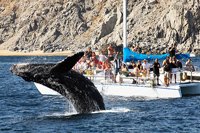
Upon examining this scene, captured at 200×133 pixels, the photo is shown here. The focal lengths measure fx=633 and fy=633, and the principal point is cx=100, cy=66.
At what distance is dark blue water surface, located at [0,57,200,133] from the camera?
23.6m

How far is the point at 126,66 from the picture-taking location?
→ 37.7 m

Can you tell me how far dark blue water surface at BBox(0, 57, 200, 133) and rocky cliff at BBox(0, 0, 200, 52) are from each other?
8828 centimetres

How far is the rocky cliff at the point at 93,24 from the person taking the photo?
124 metres

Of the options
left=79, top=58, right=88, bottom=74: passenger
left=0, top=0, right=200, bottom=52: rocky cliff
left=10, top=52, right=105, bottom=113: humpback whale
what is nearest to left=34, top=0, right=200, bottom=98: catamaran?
left=79, top=58, right=88, bottom=74: passenger

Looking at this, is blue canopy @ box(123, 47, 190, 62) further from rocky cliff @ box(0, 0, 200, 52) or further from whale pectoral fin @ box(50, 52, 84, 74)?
rocky cliff @ box(0, 0, 200, 52)

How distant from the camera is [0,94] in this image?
40312mm

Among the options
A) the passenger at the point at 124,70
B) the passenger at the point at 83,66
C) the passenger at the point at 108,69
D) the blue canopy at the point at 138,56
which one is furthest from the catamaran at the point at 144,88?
the blue canopy at the point at 138,56

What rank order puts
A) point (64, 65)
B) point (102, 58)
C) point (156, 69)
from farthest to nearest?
1. point (102, 58)
2. point (156, 69)
3. point (64, 65)

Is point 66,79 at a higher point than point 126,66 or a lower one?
lower

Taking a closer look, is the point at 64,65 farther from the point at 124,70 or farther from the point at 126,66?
the point at 126,66

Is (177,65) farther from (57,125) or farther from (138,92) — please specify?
(57,125)

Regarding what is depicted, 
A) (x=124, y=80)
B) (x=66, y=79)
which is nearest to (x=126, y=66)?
(x=124, y=80)

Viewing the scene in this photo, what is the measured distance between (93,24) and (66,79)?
411 feet

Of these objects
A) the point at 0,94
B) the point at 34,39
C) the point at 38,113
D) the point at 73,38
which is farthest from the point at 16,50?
the point at 38,113
